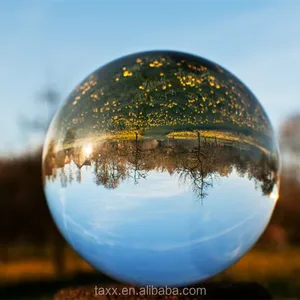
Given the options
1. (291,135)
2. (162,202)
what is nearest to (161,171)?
(162,202)

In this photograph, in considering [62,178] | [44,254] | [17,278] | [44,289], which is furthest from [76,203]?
[44,254]

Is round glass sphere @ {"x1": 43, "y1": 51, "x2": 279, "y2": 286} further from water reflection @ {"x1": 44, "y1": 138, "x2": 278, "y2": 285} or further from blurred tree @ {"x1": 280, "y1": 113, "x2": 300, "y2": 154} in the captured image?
blurred tree @ {"x1": 280, "y1": 113, "x2": 300, "y2": 154}

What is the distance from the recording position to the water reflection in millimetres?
4453

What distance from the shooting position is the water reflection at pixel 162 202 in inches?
175

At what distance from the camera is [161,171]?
14.6ft

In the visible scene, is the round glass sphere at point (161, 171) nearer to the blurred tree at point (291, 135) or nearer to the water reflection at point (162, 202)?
the water reflection at point (162, 202)

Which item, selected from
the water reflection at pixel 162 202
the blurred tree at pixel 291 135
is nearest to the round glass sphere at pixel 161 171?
the water reflection at pixel 162 202

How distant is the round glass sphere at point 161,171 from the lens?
14.7ft

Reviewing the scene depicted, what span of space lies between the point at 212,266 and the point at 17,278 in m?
12.1

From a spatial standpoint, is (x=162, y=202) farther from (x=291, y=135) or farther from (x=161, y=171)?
(x=291, y=135)

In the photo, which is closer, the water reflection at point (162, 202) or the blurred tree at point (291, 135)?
the water reflection at point (162, 202)

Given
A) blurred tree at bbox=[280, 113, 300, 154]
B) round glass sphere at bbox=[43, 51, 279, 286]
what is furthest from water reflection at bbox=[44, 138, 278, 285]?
blurred tree at bbox=[280, 113, 300, 154]

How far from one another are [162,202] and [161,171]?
0.87 feet

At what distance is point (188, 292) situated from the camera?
5.76 m
